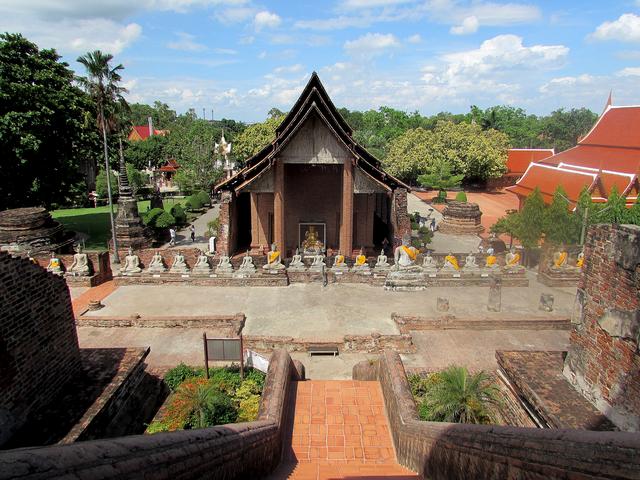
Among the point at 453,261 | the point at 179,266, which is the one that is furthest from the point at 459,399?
the point at 179,266

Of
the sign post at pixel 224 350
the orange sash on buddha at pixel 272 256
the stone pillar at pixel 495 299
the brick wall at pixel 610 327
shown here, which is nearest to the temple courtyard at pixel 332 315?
the stone pillar at pixel 495 299

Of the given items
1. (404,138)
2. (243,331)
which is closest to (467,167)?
(404,138)

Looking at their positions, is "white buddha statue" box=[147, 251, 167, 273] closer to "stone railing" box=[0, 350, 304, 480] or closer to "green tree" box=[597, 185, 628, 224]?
"stone railing" box=[0, 350, 304, 480]

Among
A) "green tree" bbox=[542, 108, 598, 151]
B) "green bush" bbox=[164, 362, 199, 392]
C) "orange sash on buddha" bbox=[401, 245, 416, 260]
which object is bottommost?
"green bush" bbox=[164, 362, 199, 392]

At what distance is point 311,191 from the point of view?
2414 centimetres

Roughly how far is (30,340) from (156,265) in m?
11.7

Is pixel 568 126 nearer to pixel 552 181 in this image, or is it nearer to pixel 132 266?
pixel 552 181

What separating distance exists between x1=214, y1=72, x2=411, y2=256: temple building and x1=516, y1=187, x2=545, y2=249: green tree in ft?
17.9

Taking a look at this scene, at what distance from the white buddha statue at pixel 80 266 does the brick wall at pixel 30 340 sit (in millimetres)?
11519

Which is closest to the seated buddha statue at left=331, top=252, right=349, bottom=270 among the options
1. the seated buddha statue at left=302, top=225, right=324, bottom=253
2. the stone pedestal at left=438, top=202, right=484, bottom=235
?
the seated buddha statue at left=302, top=225, right=324, bottom=253

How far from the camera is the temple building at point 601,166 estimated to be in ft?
90.6

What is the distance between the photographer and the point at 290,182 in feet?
78.8

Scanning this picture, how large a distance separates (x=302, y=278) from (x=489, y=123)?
224 ft

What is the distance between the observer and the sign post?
10.9 metres
